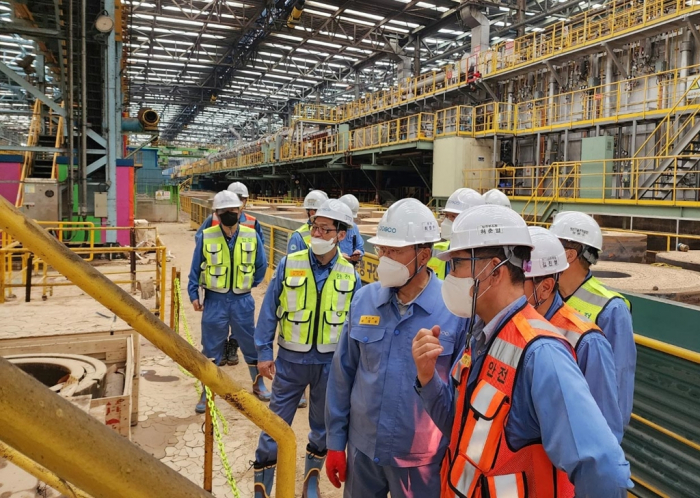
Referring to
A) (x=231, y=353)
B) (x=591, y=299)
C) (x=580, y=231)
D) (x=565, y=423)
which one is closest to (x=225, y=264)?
(x=231, y=353)

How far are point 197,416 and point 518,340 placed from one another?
4.19 metres

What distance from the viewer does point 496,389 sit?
5.05 feet

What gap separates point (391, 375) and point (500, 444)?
0.98 m

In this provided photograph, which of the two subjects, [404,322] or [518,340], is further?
[404,322]

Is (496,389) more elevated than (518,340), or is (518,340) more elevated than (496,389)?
(518,340)

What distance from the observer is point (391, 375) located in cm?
243

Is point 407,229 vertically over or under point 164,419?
over

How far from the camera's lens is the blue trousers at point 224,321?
16.8 ft

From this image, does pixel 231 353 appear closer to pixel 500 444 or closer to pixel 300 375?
pixel 300 375

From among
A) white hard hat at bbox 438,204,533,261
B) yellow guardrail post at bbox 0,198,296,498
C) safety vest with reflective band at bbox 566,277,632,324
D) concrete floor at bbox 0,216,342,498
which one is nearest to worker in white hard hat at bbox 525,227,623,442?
safety vest with reflective band at bbox 566,277,632,324

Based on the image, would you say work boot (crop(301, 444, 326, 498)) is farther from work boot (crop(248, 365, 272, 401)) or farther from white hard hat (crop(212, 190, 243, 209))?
white hard hat (crop(212, 190, 243, 209))

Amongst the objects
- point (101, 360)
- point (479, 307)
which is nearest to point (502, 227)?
point (479, 307)

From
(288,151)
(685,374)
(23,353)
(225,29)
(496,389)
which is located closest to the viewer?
(496,389)

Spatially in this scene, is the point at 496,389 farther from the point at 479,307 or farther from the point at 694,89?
the point at 694,89
